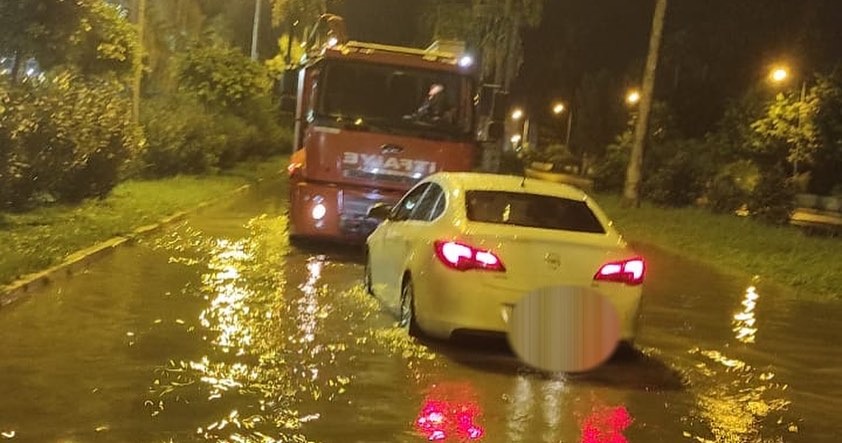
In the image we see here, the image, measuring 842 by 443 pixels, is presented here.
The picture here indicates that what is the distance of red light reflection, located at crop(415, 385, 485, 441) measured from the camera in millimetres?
7093

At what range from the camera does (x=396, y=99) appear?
53.4 ft

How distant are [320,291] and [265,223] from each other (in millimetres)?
8443

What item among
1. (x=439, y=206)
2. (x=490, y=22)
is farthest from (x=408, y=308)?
(x=490, y=22)

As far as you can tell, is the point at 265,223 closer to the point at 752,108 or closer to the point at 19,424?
the point at 19,424

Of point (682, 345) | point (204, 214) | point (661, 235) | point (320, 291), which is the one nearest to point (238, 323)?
point (320, 291)

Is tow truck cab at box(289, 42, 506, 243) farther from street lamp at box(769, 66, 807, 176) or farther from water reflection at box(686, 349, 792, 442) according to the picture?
street lamp at box(769, 66, 807, 176)

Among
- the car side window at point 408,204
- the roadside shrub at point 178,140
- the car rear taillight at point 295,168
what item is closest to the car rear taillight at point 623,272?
the car side window at point 408,204

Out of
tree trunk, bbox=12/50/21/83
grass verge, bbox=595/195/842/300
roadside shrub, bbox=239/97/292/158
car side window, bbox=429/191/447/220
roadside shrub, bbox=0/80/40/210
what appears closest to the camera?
car side window, bbox=429/191/447/220

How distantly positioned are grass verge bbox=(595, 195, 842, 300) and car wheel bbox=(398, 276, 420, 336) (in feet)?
22.9

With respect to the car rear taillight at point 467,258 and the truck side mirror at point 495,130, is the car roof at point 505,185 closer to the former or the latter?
the car rear taillight at point 467,258

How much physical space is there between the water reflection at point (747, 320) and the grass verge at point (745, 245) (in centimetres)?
100

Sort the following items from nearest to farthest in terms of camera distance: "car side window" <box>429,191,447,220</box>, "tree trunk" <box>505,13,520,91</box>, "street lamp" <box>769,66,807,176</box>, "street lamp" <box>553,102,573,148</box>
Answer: "car side window" <box>429,191,447,220</box> < "street lamp" <box>769,66,807,176</box> < "tree trunk" <box>505,13,520,91</box> < "street lamp" <box>553,102,573,148</box>

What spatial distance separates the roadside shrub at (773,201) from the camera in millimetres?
26891

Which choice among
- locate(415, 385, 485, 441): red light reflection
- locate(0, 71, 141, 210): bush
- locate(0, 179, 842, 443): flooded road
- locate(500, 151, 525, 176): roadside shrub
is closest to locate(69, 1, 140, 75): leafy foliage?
locate(0, 71, 141, 210): bush
